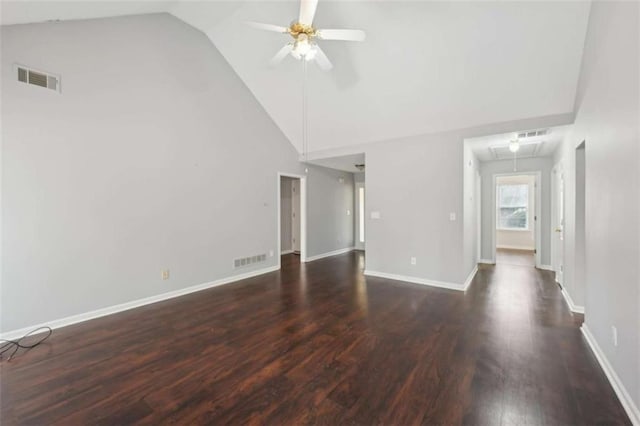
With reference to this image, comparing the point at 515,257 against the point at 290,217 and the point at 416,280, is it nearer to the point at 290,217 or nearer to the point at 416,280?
the point at 416,280

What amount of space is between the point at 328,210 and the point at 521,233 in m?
6.18

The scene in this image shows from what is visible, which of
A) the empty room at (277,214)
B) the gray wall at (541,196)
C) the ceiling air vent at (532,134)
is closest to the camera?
the empty room at (277,214)

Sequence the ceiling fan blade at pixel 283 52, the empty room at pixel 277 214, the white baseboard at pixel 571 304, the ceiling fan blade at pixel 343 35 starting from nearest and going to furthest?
the empty room at pixel 277 214 → the ceiling fan blade at pixel 343 35 → the ceiling fan blade at pixel 283 52 → the white baseboard at pixel 571 304

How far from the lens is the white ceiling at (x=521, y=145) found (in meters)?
3.95

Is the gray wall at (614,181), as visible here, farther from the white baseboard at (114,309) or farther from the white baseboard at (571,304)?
the white baseboard at (114,309)

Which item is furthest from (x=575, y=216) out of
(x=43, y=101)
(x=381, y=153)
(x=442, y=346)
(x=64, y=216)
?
(x=43, y=101)

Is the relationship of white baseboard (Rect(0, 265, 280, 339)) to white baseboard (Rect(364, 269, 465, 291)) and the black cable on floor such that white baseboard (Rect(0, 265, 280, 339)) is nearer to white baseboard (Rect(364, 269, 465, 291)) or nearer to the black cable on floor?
the black cable on floor

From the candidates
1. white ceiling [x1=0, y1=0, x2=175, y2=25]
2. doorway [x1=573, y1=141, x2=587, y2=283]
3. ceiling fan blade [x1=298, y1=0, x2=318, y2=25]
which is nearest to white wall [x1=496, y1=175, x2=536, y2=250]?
doorway [x1=573, y1=141, x2=587, y2=283]

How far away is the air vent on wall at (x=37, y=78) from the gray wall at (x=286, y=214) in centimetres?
513

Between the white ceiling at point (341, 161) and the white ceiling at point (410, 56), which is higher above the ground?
the white ceiling at point (410, 56)

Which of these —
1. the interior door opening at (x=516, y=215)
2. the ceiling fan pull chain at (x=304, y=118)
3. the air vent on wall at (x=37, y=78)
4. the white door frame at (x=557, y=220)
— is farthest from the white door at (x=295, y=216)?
the interior door opening at (x=516, y=215)

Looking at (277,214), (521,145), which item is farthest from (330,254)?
(521,145)

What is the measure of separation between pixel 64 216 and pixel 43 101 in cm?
123

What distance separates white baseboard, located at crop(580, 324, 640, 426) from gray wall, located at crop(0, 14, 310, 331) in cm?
462
